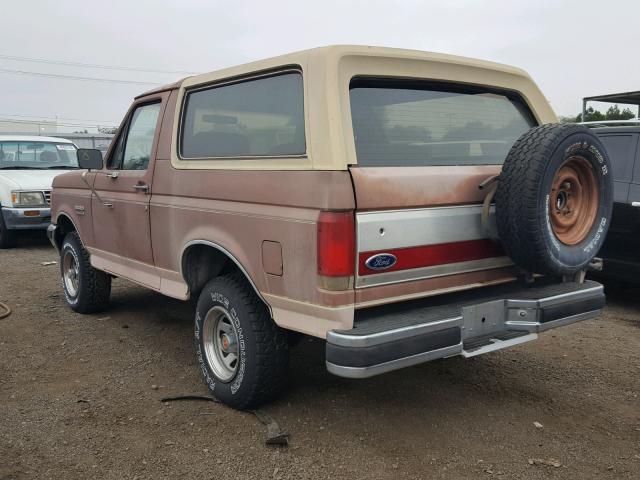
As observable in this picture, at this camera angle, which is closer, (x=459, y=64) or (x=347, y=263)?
(x=347, y=263)

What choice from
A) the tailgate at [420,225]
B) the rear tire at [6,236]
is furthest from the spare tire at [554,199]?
the rear tire at [6,236]

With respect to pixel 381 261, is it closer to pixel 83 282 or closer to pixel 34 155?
pixel 83 282

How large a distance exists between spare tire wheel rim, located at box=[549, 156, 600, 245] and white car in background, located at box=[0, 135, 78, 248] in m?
8.12

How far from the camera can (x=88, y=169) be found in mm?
5008

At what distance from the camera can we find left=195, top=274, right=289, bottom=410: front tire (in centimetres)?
325

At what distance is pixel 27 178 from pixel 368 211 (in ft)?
27.1

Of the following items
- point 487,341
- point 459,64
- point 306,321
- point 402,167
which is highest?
point 459,64

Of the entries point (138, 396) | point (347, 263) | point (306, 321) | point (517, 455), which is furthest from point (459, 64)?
point (138, 396)

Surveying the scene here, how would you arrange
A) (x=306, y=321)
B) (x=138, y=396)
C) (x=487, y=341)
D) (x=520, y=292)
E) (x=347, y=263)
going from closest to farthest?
(x=347, y=263) → (x=306, y=321) → (x=487, y=341) → (x=520, y=292) → (x=138, y=396)

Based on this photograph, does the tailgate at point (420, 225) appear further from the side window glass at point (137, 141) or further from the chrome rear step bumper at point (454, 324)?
the side window glass at point (137, 141)

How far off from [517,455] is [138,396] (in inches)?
89.7

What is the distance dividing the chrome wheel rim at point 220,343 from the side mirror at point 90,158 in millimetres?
1910

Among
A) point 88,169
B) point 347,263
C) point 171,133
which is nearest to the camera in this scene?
point 347,263

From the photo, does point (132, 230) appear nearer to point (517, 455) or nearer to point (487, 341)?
point (487, 341)
